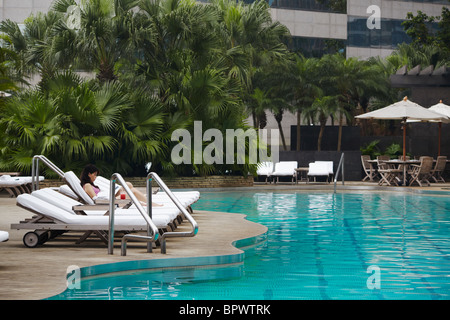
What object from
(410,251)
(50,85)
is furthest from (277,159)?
(410,251)

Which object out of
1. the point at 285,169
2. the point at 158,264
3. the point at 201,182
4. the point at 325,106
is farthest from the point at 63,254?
the point at 325,106

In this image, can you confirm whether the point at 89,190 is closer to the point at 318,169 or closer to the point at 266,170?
the point at 266,170

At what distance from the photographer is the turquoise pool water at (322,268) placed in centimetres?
695

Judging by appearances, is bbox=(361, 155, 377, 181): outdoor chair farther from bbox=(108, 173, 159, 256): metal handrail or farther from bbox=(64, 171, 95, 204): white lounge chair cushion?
bbox=(108, 173, 159, 256): metal handrail

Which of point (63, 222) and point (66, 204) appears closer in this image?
point (63, 222)

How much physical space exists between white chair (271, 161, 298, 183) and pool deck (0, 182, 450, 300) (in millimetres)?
13987

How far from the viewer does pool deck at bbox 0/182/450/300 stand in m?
6.48

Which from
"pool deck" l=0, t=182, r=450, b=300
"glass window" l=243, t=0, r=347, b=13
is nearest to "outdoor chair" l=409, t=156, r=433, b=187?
"pool deck" l=0, t=182, r=450, b=300

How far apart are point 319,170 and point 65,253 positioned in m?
18.9

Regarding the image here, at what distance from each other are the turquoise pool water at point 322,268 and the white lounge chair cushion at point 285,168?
11.1 m

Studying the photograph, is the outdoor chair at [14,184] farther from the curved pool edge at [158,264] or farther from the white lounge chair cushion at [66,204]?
the curved pool edge at [158,264]

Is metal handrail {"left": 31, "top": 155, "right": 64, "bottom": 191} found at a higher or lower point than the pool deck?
higher

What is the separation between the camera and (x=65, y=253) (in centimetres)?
859

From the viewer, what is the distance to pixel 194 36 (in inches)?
976
